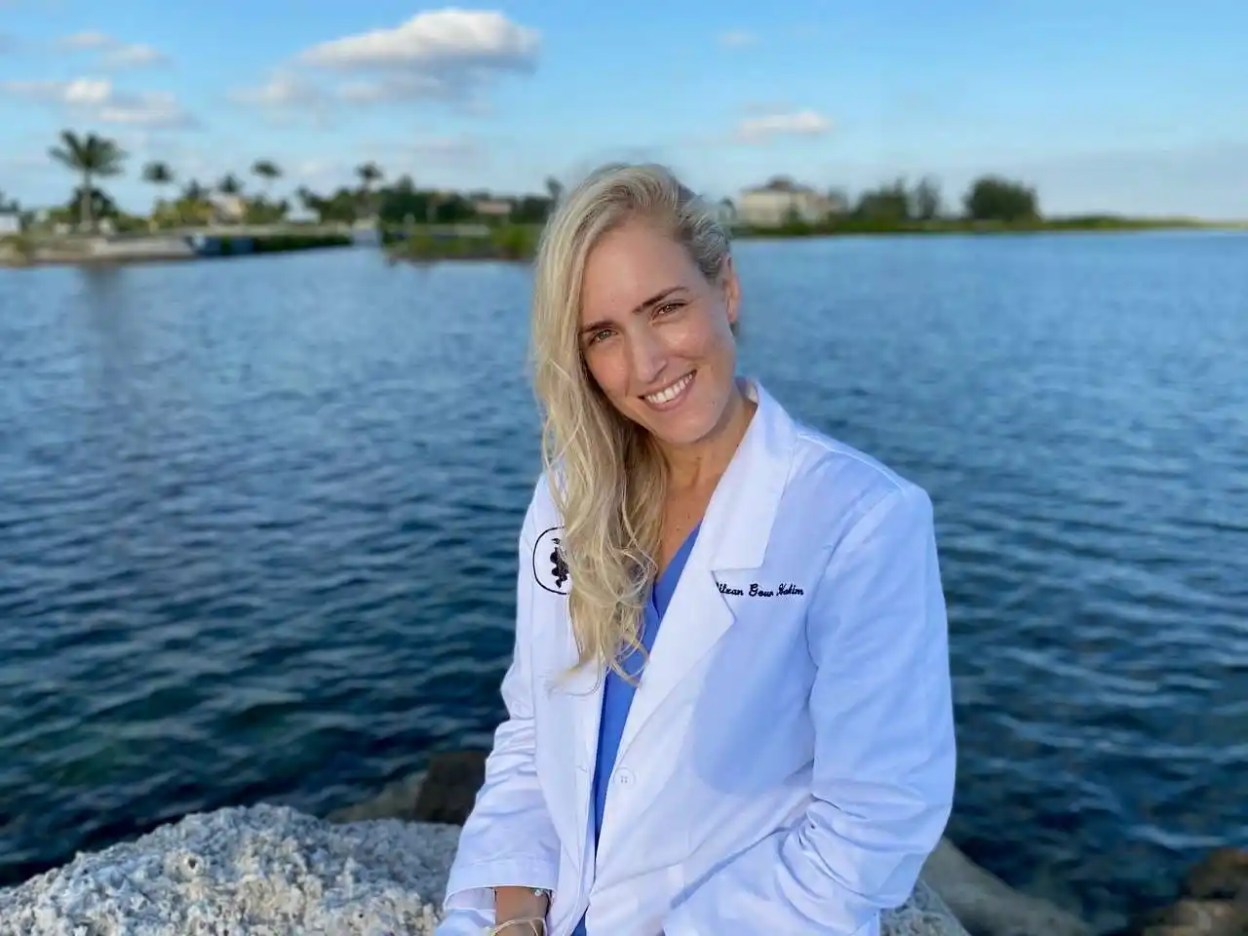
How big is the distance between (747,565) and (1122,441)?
55.9 feet

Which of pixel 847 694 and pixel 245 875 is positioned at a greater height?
pixel 847 694

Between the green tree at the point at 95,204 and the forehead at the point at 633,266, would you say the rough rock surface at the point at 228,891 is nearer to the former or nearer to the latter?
the forehead at the point at 633,266

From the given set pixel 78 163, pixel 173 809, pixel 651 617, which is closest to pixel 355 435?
pixel 173 809

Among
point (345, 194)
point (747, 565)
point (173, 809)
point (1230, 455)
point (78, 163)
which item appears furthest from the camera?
point (345, 194)

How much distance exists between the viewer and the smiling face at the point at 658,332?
2588 millimetres

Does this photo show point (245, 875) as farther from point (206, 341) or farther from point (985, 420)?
point (206, 341)

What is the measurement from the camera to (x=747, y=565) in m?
2.48

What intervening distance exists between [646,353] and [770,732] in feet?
3.10

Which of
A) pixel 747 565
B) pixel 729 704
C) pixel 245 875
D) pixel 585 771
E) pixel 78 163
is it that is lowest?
pixel 245 875

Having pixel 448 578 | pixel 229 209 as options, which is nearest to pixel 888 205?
pixel 229 209

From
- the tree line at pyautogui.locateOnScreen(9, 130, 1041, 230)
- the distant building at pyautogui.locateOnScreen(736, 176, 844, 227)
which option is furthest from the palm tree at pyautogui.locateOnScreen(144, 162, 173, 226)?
the distant building at pyautogui.locateOnScreen(736, 176, 844, 227)

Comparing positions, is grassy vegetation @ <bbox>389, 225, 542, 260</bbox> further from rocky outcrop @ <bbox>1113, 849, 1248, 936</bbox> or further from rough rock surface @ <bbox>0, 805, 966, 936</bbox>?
rough rock surface @ <bbox>0, 805, 966, 936</bbox>

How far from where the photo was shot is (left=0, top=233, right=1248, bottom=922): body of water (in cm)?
766

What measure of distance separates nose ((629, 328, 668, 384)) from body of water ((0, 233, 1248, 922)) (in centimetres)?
147
